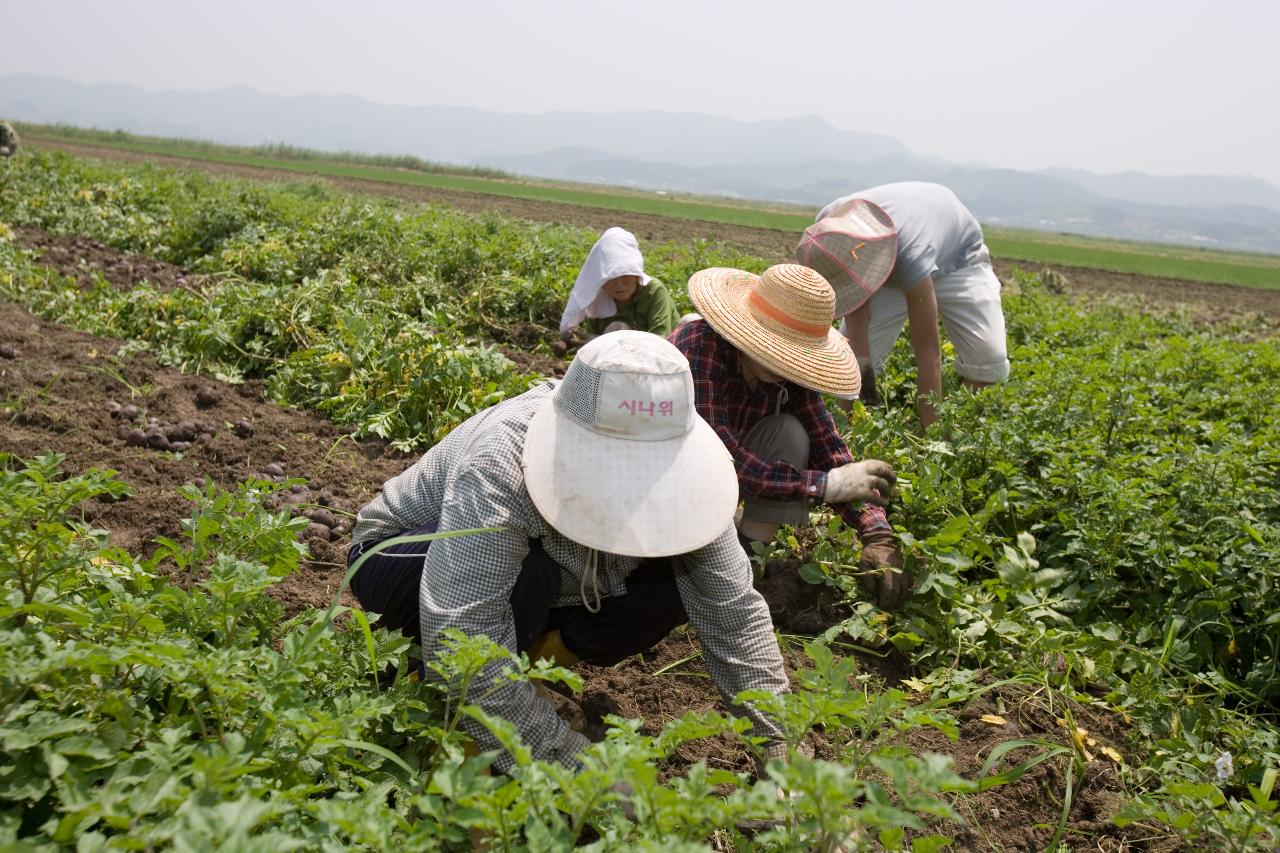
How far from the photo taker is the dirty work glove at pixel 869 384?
4520 millimetres

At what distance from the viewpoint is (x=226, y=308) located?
5.68 metres

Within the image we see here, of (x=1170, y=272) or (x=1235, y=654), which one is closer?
(x=1235, y=654)

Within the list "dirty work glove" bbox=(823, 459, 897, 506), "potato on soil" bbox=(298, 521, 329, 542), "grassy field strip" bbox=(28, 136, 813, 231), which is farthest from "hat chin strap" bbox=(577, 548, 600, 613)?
"grassy field strip" bbox=(28, 136, 813, 231)

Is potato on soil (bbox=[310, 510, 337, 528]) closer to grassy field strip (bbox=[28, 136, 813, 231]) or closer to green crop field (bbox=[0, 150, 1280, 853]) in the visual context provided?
green crop field (bbox=[0, 150, 1280, 853])

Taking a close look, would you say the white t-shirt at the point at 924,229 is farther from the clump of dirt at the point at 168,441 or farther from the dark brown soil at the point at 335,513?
the clump of dirt at the point at 168,441

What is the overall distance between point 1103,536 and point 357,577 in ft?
7.79

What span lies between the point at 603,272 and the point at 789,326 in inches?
69.7

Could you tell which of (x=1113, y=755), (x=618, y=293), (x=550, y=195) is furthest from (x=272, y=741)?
(x=550, y=195)

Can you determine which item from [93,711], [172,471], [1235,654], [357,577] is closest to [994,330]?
[1235,654]

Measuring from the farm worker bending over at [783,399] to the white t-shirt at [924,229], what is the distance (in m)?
1.25

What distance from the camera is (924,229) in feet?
13.6

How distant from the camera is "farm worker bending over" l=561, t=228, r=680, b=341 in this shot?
4344mm

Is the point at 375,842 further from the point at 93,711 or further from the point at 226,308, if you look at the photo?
the point at 226,308

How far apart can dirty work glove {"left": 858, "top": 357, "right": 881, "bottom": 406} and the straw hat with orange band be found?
63.1 inches
